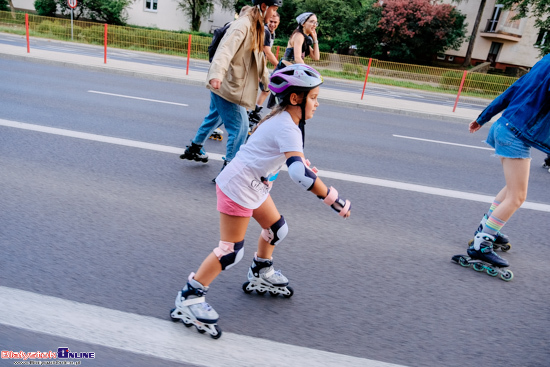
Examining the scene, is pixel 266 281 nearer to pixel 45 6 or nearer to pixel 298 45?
pixel 298 45

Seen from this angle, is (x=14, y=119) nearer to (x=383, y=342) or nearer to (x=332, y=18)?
(x=383, y=342)

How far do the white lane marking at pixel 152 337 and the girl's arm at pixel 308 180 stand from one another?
2.94ft

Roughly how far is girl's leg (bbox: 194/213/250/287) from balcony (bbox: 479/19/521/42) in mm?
41365

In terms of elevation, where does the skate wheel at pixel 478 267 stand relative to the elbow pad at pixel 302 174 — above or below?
below

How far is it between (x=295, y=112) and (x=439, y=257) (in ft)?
7.34

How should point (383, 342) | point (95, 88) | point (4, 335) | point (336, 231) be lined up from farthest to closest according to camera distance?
point (95, 88)
point (336, 231)
point (383, 342)
point (4, 335)

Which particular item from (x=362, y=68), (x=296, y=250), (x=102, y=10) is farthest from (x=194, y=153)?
(x=102, y=10)

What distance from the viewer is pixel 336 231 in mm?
4062

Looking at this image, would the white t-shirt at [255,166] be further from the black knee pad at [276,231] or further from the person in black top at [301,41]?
the person in black top at [301,41]

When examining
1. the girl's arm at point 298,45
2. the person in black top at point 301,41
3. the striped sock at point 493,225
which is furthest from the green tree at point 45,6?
the striped sock at point 493,225

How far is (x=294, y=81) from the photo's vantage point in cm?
230

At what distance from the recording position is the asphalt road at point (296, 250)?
262cm

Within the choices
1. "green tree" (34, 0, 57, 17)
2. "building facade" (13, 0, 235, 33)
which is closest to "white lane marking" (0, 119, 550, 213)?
"building facade" (13, 0, 235, 33)

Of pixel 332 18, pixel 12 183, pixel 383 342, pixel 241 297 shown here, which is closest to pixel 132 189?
pixel 12 183
